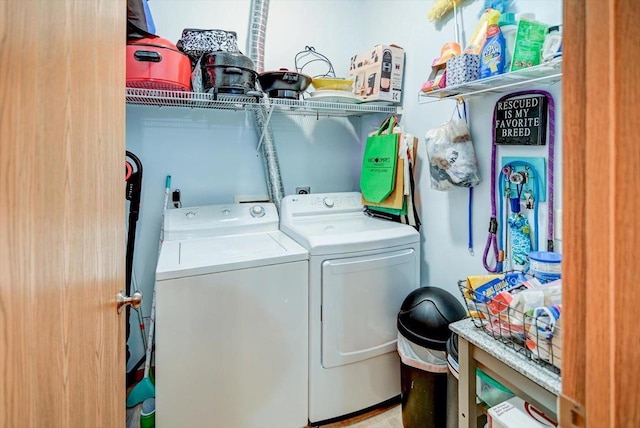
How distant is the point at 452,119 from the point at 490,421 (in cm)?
142

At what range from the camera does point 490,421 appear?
1161 mm

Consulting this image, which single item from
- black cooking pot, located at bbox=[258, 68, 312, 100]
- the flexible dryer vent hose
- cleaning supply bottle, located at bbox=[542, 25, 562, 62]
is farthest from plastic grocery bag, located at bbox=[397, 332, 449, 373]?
black cooking pot, located at bbox=[258, 68, 312, 100]

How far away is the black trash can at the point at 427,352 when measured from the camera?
1.65 m

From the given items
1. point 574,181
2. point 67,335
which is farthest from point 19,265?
point 574,181

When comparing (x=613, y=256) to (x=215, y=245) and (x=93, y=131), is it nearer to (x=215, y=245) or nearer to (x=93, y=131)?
(x=93, y=131)

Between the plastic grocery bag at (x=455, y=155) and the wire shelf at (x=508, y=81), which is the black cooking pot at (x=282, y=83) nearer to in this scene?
the wire shelf at (x=508, y=81)

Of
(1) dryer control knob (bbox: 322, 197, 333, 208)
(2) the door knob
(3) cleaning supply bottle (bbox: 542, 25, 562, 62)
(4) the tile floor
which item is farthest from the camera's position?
(1) dryer control knob (bbox: 322, 197, 333, 208)

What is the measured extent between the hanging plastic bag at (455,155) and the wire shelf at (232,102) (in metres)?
0.68

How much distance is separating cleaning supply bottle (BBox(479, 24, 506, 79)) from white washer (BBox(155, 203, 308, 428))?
116 cm

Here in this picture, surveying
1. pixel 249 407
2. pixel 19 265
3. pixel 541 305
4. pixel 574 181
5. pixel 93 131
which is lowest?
pixel 249 407

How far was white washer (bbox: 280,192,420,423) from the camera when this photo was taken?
179cm

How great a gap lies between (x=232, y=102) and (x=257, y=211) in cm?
67

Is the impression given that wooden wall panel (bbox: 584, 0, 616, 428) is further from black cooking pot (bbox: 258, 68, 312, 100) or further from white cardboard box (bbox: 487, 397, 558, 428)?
black cooking pot (bbox: 258, 68, 312, 100)

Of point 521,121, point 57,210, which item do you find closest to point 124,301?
point 57,210
